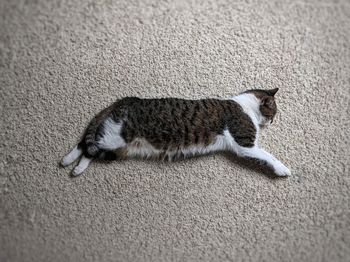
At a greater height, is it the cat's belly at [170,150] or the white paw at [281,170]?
the cat's belly at [170,150]

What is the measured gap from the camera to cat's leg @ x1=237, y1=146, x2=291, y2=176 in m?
1.58

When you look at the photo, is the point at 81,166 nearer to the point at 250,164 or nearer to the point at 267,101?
the point at 250,164

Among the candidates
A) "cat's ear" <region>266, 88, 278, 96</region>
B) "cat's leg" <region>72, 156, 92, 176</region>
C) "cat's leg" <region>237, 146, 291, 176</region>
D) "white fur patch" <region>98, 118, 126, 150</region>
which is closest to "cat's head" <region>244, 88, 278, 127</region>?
"cat's ear" <region>266, 88, 278, 96</region>

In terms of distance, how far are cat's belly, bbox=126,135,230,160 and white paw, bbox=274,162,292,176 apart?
0.26 meters

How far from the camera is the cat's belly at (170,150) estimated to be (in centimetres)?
154

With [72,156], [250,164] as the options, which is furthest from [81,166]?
[250,164]

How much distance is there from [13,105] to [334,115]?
1.65m

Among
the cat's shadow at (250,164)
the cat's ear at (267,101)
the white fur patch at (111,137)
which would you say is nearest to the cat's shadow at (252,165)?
the cat's shadow at (250,164)

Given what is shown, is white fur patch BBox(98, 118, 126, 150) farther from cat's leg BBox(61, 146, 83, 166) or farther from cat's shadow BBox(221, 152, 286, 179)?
cat's shadow BBox(221, 152, 286, 179)

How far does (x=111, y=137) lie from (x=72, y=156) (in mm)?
224

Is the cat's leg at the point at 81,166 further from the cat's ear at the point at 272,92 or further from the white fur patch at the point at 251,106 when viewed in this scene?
the cat's ear at the point at 272,92

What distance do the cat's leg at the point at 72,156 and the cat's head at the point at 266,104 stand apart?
0.88 meters

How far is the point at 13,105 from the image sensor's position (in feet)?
5.49

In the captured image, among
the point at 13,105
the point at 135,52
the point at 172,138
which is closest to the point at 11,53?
the point at 13,105
